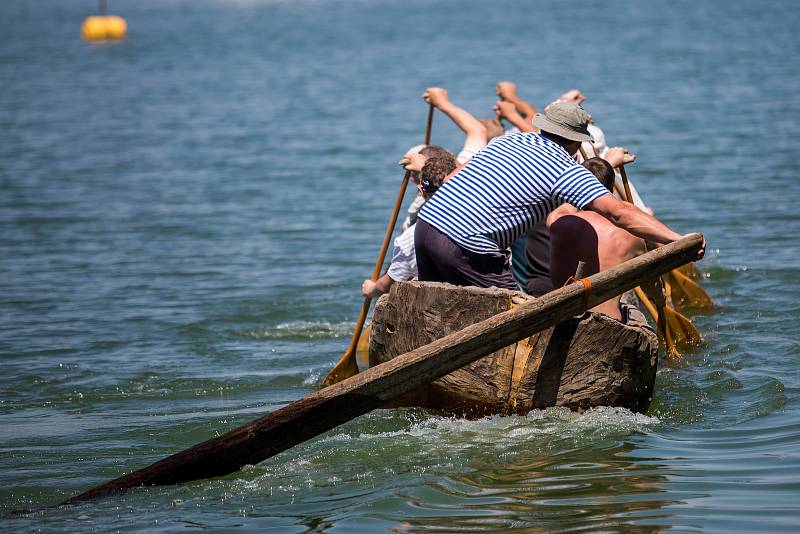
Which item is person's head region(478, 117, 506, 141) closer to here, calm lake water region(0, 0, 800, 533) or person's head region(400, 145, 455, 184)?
person's head region(400, 145, 455, 184)

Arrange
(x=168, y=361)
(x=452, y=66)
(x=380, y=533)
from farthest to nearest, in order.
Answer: (x=452, y=66)
(x=168, y=361)
(x=380, y=533)

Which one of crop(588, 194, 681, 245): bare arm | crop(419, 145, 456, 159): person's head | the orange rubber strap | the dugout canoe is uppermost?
crop(419, 145, 456, 159): person's head

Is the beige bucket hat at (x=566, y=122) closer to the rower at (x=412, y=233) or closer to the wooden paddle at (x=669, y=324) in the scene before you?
the rower at (x=412, y=233)

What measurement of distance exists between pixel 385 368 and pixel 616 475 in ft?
4.58

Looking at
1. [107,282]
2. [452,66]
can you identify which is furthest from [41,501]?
[452,66]

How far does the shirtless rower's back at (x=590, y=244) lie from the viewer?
7.23 meters

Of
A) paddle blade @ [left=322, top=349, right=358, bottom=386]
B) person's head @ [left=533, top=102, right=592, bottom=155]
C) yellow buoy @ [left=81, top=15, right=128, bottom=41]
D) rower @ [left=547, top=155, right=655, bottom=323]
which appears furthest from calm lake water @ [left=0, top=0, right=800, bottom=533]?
yellow buoy @ [left=81, top=15, right=128, bottom=41]

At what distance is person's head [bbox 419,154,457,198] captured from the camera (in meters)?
7.69

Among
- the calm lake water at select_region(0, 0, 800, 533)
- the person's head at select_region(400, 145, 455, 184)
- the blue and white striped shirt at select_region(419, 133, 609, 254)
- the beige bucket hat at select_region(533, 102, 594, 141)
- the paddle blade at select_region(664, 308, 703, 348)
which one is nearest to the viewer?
the calm lake water at select_region(0, 0, 800, 533)

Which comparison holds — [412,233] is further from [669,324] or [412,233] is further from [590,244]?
[669,324]

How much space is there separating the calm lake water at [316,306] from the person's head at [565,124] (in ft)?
5.45

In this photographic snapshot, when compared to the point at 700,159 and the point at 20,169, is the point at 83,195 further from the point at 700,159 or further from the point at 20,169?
the point at 700,159

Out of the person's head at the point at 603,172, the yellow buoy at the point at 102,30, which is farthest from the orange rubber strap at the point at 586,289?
the yellow buoy at the point at 102,30

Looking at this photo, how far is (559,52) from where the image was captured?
136ft
